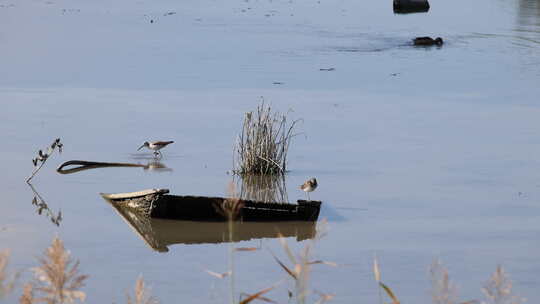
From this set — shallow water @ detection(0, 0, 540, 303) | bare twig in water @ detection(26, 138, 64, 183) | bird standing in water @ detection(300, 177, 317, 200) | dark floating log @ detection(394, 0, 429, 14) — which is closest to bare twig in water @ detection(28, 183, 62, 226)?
shallow water @ detection(0, 0, 540, 303)

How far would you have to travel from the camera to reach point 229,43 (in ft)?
103

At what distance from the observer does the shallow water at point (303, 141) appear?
10039mm

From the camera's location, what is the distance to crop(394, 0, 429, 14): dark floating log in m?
45.3

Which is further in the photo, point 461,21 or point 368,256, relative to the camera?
point 461,21

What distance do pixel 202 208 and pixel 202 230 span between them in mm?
226

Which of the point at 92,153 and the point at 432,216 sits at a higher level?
the point at 92,153

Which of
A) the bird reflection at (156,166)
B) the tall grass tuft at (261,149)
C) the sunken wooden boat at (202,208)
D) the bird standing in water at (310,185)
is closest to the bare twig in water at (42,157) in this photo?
the bird reflection at (156,166)

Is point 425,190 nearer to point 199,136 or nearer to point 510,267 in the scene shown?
point 510,267

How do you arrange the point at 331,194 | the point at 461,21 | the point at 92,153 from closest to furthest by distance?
the point at 331,194 < the point at 92,153 < the point at 461,21

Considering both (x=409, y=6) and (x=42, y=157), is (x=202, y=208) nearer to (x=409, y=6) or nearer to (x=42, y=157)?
(x=42, y=157)

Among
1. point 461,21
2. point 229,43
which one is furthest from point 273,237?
point 461,21

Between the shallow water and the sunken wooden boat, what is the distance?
235 mm

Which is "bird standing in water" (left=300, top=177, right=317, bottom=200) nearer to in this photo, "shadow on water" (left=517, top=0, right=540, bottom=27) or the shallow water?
the shallow water

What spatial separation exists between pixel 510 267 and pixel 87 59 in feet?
59.6
